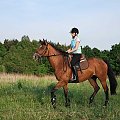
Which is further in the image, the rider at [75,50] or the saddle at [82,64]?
the saddle at [82,64]

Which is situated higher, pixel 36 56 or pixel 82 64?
pixel 36 56

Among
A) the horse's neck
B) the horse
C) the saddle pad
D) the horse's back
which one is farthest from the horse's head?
the horse's back

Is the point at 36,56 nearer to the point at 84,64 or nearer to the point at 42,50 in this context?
the point at 42,50

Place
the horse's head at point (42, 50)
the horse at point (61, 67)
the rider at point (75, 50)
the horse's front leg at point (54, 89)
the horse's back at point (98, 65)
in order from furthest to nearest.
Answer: the horse's back at point (98, 65) < the rider at point (75, 50) < the horse's head at point (42, 50) < the horse at point (61, 67) < the horse's front leg at point (54, 89)

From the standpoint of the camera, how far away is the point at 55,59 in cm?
1010

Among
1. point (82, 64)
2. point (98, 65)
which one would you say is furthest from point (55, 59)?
point (98, 65)

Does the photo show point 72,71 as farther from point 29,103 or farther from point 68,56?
point 29,103

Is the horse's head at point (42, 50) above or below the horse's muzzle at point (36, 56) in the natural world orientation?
above

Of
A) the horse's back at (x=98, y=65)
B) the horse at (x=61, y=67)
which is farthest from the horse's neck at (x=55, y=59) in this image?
the horse's back at (x=98, y=65)

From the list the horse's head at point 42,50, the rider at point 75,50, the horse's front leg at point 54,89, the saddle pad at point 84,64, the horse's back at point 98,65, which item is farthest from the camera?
the horse's back at point 98,65

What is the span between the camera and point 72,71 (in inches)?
398

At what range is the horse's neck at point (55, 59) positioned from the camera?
1003 cm

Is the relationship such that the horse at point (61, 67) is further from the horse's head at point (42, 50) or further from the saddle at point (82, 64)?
the saddle at point (82, 64)

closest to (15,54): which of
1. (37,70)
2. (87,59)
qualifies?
(37,70)
